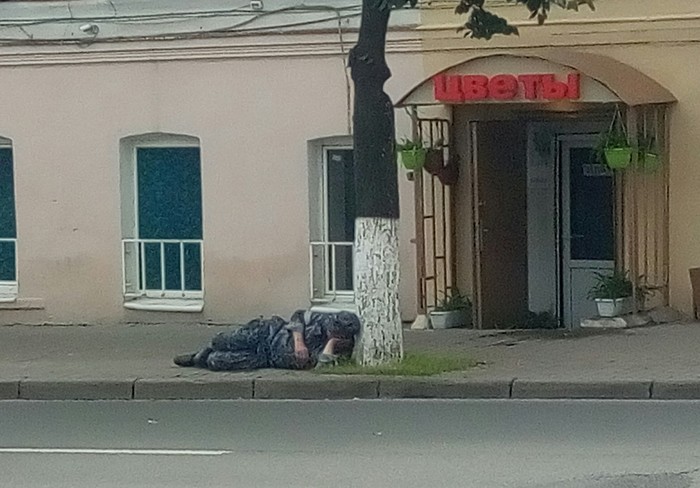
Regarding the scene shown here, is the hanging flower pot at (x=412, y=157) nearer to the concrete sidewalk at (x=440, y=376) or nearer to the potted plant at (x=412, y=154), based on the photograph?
the potted plant at (x=412, y=154)

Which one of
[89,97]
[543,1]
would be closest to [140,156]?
[89,97]

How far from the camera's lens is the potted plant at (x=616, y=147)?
15594 millimetres

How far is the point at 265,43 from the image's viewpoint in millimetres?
17438

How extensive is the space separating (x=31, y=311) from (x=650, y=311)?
7.11 m

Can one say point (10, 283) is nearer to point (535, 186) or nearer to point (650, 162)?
point (535, 186)

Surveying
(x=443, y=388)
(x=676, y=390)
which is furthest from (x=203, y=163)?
(x=676, y=390)

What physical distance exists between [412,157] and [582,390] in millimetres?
4471

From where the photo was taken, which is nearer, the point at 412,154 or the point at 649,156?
the point at 649,156

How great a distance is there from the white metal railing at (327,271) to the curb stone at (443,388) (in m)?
4.72

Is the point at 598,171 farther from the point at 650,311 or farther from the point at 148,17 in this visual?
the point at 148,17

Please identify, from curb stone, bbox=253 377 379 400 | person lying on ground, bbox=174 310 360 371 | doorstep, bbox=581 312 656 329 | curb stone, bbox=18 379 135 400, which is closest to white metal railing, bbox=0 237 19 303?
person lying on ground, bbox=174 310 360 371

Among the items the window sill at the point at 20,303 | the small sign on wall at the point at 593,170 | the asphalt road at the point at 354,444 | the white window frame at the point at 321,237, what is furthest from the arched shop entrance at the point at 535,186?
the window sill at the point at 20,303

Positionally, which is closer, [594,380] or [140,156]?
[594,380]

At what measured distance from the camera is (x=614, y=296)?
16016mm
